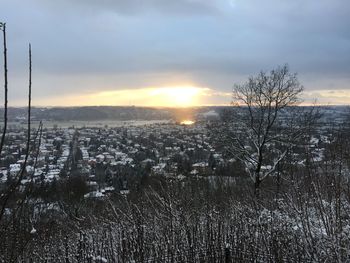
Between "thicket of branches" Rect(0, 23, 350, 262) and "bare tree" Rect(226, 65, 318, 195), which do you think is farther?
"bare tree" Rect(226, 65, 318, 195)

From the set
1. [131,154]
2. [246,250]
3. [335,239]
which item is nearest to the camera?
[335,239]

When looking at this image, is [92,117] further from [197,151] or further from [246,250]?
[246,250]

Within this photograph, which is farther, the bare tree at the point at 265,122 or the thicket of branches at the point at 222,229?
the bare tree at the point at 265,122

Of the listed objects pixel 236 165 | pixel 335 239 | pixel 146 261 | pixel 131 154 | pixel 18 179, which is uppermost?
pixel 18 179

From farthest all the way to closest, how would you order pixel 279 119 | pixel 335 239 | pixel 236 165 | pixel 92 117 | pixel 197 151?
pixel 92 117 < pixel 197 151 < pixel 236 165 < pixel 279 119 < pixel 335 239

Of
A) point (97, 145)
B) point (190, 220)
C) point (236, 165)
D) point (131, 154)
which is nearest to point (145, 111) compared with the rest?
point (97, 145)

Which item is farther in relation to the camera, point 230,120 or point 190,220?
point 230,120

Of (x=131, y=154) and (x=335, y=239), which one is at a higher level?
(x=335, y=239)

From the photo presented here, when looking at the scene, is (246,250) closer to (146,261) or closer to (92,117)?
(146,261)

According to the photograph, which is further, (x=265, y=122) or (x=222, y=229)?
(x=265, y=122)
